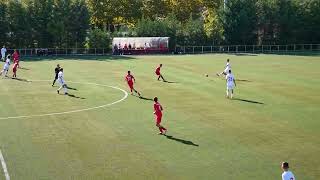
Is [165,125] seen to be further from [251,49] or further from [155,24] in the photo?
[251,49]

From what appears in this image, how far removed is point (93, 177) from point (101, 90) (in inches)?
805

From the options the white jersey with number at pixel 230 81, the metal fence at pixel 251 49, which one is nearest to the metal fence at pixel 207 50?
the metal fence at pixel 251 49

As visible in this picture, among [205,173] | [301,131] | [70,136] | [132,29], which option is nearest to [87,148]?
[70,136]

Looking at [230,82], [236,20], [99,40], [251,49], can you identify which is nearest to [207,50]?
[236,20]

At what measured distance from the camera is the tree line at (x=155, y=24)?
81.1 meters

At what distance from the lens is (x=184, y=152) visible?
846 inches

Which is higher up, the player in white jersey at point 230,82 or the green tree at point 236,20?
the green tree at point 236,20

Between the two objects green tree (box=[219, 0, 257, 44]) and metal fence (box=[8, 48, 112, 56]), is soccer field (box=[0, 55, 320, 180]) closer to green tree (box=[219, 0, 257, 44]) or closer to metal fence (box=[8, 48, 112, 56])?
metal fence (box=[8, 48, 112, 56])

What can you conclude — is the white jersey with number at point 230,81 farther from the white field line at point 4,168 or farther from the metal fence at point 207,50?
the metal fence at point 207,50

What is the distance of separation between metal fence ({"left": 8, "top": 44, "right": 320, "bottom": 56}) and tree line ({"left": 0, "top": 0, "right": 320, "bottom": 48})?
1180mm

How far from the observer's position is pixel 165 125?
2659 centimetres

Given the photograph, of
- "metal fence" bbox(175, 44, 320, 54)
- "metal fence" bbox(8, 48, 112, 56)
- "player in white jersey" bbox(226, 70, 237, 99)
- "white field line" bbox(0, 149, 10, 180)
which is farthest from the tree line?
"white field line" bbox(0, 149, 10, 180)

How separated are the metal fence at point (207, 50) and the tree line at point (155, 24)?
1180 millimetres

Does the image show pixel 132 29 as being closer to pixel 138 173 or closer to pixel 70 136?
pixel 70 136
